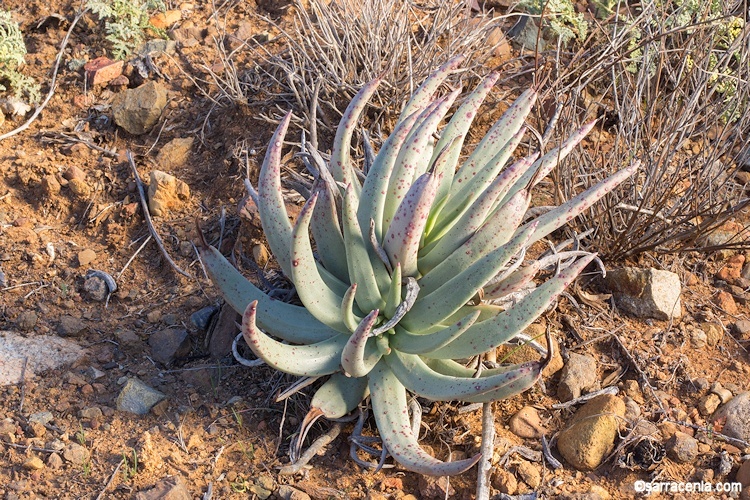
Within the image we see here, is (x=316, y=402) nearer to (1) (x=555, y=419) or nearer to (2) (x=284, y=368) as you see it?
(2) (x=284, y=368)

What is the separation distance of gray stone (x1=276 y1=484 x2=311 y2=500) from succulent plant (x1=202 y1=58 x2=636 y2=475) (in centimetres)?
23

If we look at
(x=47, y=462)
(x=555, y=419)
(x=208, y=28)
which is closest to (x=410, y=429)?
(x=555, y=419)

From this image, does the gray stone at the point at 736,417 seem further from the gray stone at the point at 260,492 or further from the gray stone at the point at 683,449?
the gray stone at the point at 260,492

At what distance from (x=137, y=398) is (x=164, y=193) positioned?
1169 mm

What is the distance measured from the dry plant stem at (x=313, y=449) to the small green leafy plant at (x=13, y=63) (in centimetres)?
259

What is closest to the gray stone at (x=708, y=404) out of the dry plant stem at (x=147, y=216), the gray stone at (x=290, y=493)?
the gray stone at (x=290, y=493)

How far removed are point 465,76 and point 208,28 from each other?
60.8 inches

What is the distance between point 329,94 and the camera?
363cm

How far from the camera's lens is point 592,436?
2439 mm

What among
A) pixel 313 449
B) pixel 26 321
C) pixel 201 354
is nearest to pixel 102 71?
pixel 26 321

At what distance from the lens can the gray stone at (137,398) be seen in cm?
254

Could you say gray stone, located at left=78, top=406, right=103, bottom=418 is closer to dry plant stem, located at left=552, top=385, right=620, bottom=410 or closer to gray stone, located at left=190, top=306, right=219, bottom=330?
A: gray stone, located at left=190, top=306, right=219, bottom=330

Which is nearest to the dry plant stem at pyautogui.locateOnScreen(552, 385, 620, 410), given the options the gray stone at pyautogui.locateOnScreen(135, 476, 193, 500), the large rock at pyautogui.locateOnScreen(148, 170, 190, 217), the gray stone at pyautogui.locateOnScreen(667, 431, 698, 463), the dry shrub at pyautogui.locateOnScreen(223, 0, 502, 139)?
the gray stone at pyautogui.locateOnScreen(667, 431, 698, 463)

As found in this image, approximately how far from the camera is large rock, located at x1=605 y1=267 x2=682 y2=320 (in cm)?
295
